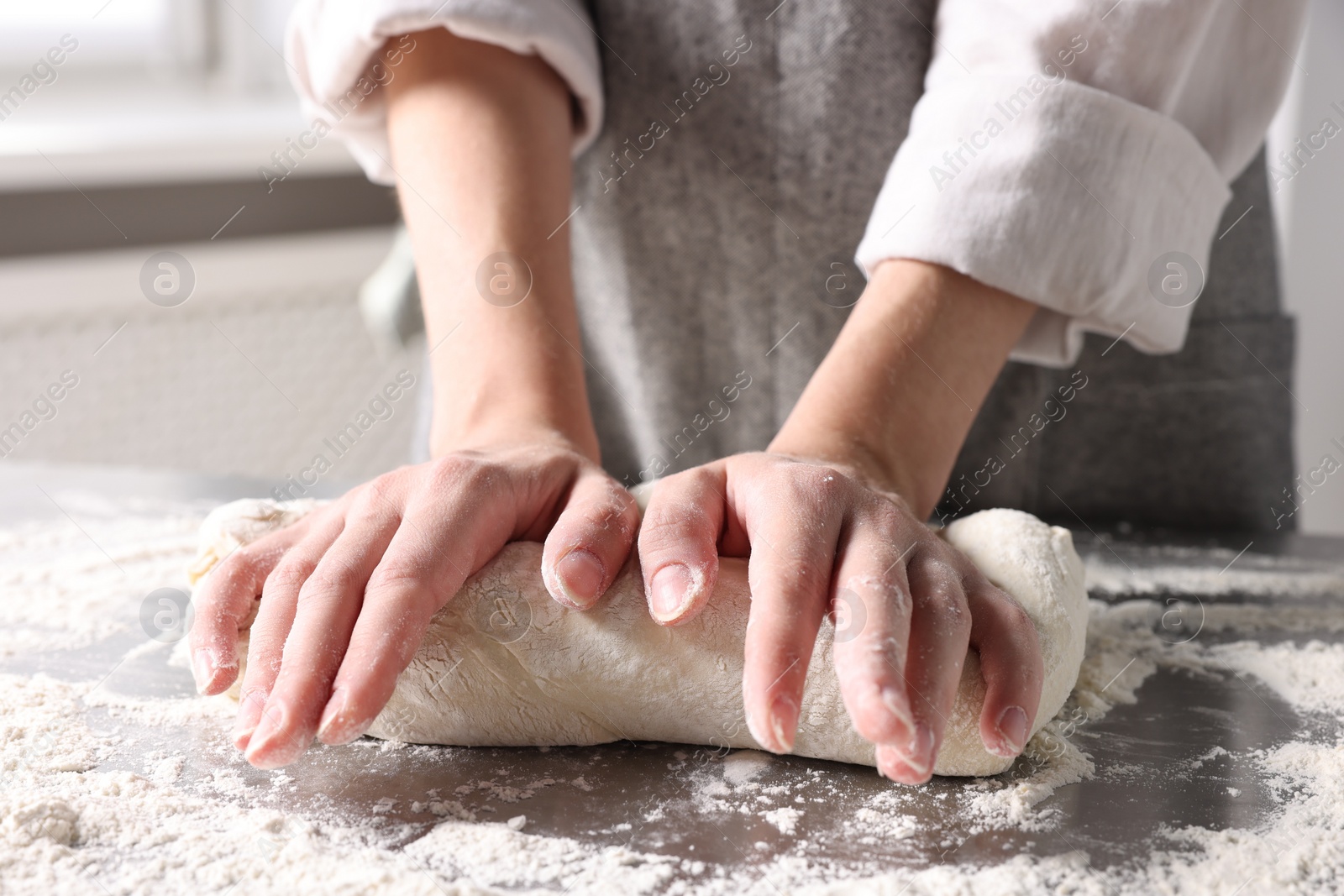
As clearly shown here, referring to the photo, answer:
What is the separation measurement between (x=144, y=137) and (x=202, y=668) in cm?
177

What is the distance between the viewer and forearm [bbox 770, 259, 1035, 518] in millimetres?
662

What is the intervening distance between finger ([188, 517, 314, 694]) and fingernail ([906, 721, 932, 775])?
35cm

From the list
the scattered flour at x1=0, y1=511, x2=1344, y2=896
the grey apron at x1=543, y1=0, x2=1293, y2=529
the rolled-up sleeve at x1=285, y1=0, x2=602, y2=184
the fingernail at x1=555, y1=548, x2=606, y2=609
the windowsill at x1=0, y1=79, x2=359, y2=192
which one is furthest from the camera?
the windowsill at x1=0, y1=79, x2=359, y2=192

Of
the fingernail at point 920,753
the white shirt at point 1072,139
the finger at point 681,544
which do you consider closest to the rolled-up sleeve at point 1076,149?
the white shirt at point 1072,139

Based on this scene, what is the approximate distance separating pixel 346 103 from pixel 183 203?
1.38m

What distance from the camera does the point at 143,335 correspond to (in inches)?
79.3

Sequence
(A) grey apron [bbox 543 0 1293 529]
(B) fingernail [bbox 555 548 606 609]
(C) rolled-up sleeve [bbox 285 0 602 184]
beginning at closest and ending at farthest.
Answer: (B) fingernail [bbox 555 548 606 609] → (C) rolled-up sleeve [bbox 285 0 602 184] → (A) grey apron [bbox 543 0 1293 529]

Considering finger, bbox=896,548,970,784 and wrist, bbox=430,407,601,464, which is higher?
wrist, bbox=430,407,601,464

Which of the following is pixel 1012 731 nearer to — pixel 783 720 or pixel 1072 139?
pixel 783 720

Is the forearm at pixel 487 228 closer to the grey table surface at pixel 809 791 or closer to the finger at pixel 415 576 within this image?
the finger at pixel 415 576

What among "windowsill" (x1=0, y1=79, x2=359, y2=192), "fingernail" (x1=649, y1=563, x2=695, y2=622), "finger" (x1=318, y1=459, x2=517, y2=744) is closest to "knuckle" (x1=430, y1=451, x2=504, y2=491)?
"finger" (x1=318, y1=459, x2=517, y2=744)

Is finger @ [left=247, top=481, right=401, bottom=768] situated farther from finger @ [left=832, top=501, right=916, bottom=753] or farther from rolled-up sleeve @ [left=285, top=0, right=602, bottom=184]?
rolled-up sleeve @ [left=285, top=0, right=602, bottom=184]

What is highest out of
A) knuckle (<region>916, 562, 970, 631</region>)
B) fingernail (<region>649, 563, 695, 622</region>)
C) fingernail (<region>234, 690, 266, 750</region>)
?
fingernail (<region>649, 563, 695, 622</region>)

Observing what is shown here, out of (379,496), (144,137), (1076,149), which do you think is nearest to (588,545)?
(379,496)
